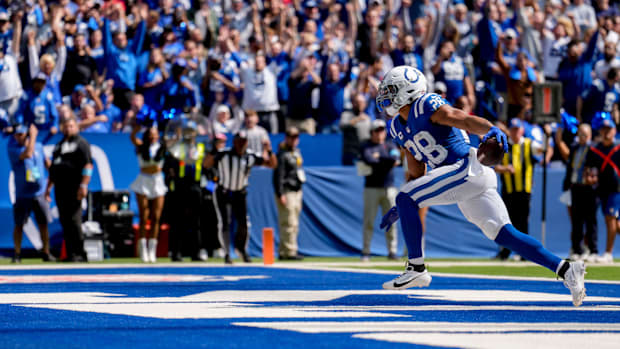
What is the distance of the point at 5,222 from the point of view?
18156 mm

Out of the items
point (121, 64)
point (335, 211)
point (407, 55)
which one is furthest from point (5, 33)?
point (407, 55)

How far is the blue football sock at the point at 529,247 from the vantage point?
809cm

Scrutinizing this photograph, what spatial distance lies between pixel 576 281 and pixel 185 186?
1049 cm

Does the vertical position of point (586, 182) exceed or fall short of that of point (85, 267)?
it exceeds it

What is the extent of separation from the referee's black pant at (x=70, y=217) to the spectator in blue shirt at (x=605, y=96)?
1002 centimetres

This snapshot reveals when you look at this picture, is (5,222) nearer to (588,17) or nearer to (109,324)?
(109,324)

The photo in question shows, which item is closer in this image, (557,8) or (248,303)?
(248,303)

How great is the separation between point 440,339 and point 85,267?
10.4 m

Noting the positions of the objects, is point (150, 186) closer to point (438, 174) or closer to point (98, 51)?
point (98, 51)

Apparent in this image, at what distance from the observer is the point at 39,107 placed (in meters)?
18.5

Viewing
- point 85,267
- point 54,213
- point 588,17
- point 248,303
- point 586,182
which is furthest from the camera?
point 588,17

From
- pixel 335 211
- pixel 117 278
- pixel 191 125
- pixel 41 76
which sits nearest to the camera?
pixel 117 278

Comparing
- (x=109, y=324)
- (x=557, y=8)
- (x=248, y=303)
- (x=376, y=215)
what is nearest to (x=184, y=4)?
(x=376, y=215)

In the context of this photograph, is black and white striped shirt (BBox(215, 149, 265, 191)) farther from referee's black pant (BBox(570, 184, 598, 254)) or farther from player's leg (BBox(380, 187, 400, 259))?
referee's black pant (BBox(570, 184, 598, 254))
